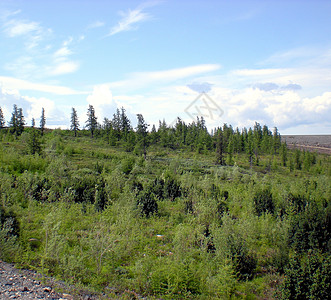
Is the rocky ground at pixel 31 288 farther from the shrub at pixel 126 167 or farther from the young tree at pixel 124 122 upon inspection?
the young tree at pixel 124 122

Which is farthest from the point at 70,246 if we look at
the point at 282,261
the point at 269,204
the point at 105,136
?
the point at 105,136

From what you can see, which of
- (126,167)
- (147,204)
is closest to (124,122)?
(126,167)

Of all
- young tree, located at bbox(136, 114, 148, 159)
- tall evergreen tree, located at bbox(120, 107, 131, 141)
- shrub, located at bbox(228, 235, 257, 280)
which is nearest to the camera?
shrub, located at bbox(228, 235, 257, 280)

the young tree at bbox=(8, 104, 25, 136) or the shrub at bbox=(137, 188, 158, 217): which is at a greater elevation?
the young tree at bbox=(8, 104, 25, 136)

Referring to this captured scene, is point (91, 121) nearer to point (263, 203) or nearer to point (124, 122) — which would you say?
A: point (124, 122)

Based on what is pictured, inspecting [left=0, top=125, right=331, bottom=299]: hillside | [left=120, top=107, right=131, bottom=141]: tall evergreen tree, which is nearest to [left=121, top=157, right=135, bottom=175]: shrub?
[left=0, top=125, right=331, bottom=299]: hillside

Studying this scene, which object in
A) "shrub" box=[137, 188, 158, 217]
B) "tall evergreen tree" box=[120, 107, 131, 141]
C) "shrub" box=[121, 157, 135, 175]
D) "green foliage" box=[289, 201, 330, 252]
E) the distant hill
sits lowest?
"green foliage" box=[289, 201, 330, 252]

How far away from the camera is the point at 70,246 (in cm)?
953

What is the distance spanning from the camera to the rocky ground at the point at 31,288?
5.93 m

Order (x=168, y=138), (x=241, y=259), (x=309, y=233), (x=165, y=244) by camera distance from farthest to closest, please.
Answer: (x=168, y=138) → (x=309, y=233) → (x=165, y=244) → (x=241, y=259)

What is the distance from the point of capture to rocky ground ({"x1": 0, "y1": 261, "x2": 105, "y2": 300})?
19.5 ft

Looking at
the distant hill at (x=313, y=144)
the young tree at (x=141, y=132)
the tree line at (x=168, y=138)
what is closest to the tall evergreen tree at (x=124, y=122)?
the tree line at (x=168, y=138)

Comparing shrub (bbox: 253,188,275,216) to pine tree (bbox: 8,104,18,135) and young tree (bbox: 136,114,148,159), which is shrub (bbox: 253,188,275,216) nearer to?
young tree (bbox: 136,114,148,159)

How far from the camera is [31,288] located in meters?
6.27
